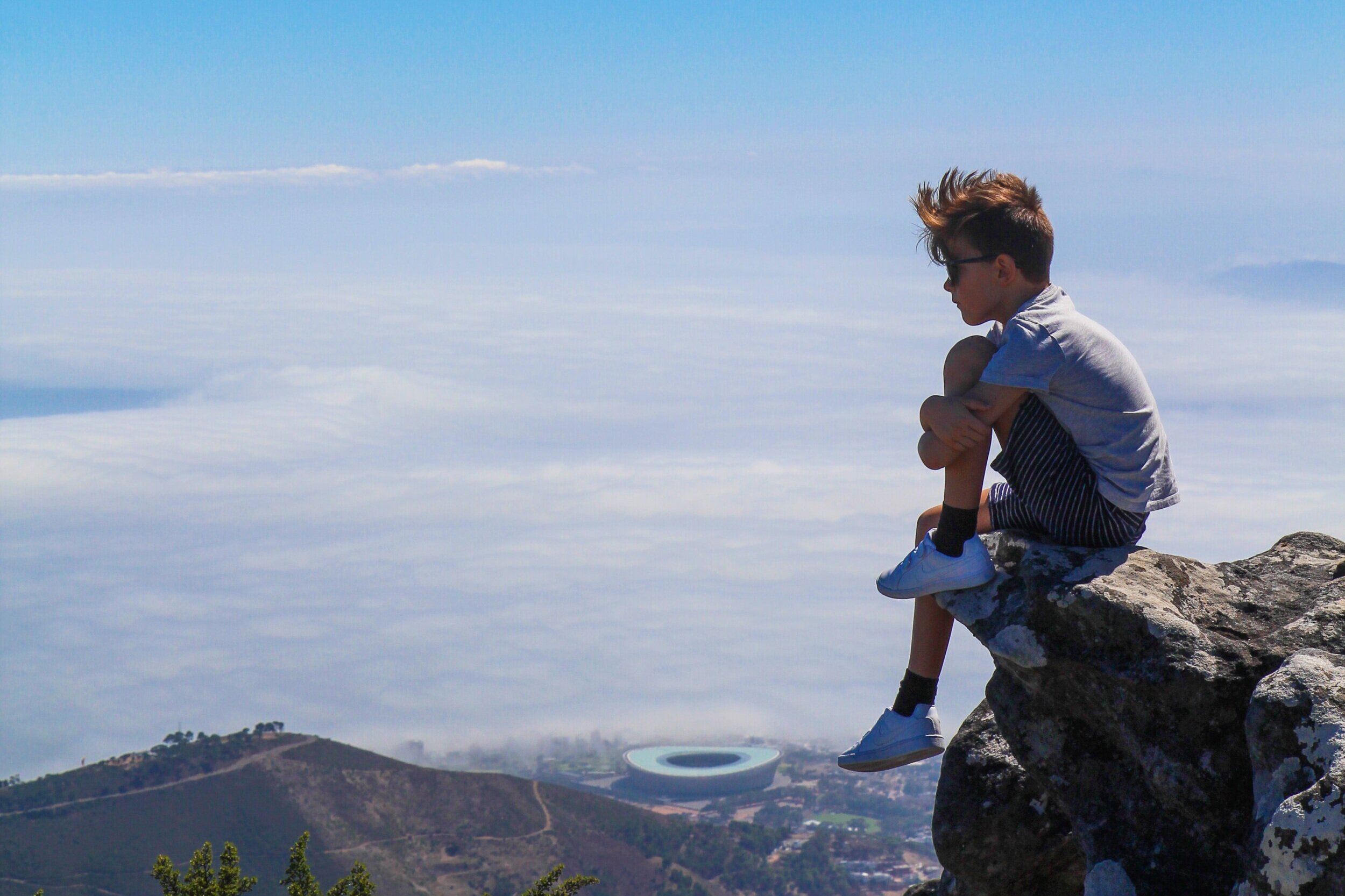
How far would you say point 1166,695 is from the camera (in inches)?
279

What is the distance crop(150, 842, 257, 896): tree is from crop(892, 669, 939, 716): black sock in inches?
381

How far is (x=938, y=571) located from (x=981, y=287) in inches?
86.6

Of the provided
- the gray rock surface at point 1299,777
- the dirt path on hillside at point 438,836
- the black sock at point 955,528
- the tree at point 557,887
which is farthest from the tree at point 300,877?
the dirt path on hillside at point 438,836

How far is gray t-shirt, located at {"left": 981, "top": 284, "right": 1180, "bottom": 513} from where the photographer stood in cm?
771

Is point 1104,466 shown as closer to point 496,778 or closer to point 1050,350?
point 1050,350

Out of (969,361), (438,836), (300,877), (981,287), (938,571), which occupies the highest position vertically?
(981,287)

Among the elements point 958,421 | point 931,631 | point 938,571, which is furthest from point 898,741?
point 958,421

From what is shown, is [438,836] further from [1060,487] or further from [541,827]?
[1060,487]

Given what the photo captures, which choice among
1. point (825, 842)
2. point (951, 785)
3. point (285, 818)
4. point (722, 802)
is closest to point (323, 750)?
point (285, 818)

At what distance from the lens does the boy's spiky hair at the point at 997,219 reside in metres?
8.16

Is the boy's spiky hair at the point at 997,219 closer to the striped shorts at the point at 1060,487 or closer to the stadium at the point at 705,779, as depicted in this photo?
the striped shorts at the point at 1060,487

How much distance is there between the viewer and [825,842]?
147 metres

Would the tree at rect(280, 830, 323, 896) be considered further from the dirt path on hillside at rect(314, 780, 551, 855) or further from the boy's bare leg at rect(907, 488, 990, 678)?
the dirt path on hillside at rect(314, 780, 551, 855)

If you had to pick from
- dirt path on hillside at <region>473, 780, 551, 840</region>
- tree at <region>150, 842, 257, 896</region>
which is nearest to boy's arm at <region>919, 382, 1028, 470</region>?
tree at <region>150, 842, 257, 896</region>
